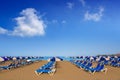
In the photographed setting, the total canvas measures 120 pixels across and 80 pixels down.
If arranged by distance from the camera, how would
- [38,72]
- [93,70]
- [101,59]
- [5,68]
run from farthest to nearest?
[101,59], [5,68], [93,70], [38,72]

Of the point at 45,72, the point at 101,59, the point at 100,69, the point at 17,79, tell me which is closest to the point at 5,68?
the point at 45,72

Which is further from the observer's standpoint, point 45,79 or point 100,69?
point 100,69

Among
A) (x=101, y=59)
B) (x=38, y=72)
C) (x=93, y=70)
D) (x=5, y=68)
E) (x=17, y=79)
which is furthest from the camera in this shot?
(x=101, y=59)

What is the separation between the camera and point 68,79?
10.2 meters

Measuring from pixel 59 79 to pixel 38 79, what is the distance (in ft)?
3.90

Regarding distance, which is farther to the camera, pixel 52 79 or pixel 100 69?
pixel 100 69

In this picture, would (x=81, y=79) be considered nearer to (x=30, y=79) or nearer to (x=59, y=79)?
(x=59, y=79)

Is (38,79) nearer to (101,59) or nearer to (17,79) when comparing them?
(17,79)

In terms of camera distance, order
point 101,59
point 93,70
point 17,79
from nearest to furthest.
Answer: point 17,79 < point 93,70 < point 101,59

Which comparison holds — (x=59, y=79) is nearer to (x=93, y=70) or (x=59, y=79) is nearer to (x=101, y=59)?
(x=93, y=70)

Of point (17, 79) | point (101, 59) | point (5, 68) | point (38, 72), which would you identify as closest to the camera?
point (17, 79)

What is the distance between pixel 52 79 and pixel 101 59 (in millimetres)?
18241

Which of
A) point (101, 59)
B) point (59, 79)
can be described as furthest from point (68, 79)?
point (101, 59)

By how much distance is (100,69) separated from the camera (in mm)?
14242
